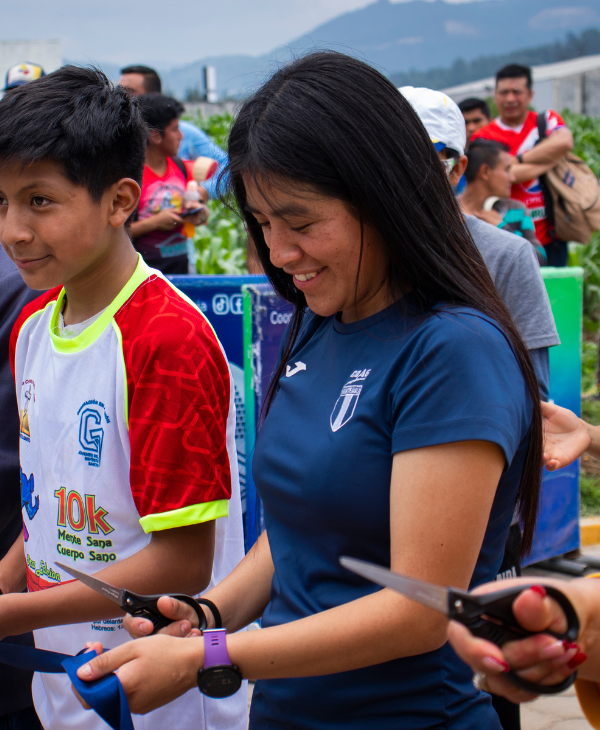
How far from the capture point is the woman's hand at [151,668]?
3.93ft

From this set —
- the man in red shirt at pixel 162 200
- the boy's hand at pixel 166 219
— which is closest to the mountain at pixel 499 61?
the man in red shirt at pixel 162 200

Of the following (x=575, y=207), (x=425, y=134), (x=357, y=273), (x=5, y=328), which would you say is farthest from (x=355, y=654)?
(x=575, y=207)

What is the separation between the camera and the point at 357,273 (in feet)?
4.50

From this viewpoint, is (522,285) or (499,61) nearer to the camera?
(522,285)

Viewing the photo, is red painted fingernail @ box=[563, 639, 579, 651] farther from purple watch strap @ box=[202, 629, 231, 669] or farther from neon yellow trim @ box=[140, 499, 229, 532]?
neon yellow trim @ box=[140, 499, 229, 532]

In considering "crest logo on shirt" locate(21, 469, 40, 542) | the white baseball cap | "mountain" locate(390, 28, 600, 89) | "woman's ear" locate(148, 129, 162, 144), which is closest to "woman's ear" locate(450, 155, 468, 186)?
the white baseball cap

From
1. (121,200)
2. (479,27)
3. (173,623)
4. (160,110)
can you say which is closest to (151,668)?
(173,623)

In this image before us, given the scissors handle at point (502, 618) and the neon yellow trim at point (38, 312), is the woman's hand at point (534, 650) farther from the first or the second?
the neon yellow trim at point (38, 312)

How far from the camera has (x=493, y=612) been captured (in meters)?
0.92

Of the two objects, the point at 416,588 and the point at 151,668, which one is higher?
the point at 416,588

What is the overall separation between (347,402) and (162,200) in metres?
4.17

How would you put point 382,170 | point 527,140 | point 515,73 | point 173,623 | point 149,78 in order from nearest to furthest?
point 382,170, point 173,623, point 527,140, point 149,78, point 515,73

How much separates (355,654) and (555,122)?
5577 millimetres

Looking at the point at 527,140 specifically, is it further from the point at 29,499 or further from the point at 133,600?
the point at 133,600
